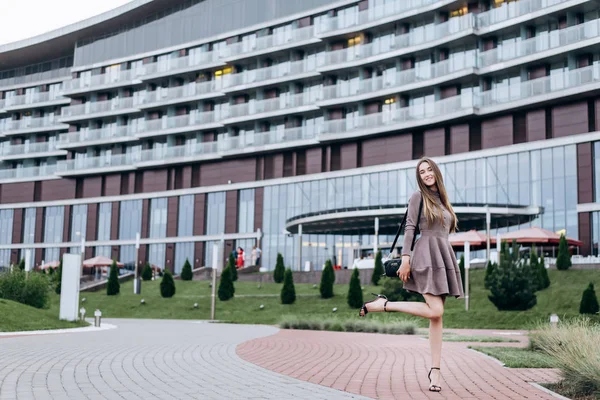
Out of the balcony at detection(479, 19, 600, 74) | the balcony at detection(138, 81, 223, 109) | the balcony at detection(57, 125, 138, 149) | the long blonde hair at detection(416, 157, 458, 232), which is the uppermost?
the balcony at detection(138, 81, 223, 109)

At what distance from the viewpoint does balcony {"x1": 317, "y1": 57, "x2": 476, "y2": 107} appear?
46547 millimetres

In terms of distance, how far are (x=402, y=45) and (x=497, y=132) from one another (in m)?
9.10

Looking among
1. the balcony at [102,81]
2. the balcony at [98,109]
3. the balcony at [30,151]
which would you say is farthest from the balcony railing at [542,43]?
the balcony at [30,151]

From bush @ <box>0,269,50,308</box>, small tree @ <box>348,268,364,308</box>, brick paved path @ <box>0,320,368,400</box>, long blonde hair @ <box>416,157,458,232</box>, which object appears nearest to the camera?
brick paved path @ <box>0,320,368,400</box>

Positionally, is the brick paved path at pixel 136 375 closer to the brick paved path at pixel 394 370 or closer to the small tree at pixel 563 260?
the brick paved path at pixel 394 370

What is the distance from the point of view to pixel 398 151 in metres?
50.4

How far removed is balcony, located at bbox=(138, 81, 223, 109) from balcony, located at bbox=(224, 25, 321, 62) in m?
2.83

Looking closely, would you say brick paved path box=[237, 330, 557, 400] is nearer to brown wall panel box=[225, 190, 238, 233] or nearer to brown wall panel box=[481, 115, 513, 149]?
brown wall panel box=[481, 115, 513, 149]

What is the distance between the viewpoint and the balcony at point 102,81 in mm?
65375

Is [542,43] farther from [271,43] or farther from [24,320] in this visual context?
[24,320]

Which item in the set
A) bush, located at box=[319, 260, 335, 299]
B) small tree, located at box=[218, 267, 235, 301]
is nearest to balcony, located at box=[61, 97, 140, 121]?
small tree, located at box=[218, 267, 235, 301]

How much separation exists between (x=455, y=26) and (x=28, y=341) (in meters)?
38.6

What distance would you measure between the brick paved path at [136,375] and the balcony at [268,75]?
4438cm

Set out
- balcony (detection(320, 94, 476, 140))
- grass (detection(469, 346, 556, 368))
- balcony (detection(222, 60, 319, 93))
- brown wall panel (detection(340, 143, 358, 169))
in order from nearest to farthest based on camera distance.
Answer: grass (detection(469, 346, 556, 368)), balcony (detection(320, 94, 476, 140)), brown wall panel (detection(340, 143, 358, 169)), balcony (detection(222, 60, 319, 93))
